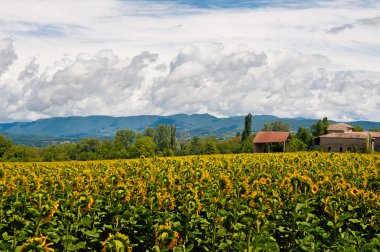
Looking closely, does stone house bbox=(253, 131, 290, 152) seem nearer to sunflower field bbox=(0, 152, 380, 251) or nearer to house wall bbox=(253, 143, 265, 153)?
house wall bbox=(253, 143, 265, 153)

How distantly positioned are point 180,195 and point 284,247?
365cm

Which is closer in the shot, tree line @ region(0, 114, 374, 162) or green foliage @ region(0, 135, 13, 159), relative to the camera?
tree line @ region(0, 114, 374, 162)

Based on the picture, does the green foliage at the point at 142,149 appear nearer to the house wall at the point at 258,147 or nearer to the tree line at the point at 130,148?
the tree line at the point at 130,148

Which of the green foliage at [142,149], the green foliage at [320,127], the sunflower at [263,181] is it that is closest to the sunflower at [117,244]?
the sunflower at [263,181]

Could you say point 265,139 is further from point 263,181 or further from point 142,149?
point 263,181

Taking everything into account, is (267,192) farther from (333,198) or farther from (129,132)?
(129,132)

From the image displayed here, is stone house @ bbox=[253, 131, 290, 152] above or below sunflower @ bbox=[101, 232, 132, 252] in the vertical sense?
below

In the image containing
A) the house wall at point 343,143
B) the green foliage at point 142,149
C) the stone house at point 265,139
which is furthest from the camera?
the stone house at point 265,139

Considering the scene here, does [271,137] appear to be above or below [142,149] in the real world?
above

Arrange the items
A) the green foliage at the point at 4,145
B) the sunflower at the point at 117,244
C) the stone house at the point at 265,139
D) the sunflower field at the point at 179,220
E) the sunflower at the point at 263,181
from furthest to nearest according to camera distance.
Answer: the green foliage at the point at 4,145, the stone house at the point at 265,139, the sunflower at the point at 263,181, the sunflower field at the point at 179,220, the sunflower at the point at 117,244

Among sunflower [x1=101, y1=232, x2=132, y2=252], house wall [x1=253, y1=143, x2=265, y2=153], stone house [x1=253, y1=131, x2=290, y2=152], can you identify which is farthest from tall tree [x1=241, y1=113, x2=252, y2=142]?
sunflower [x1=101, y1=232, x2=132, y2=252]

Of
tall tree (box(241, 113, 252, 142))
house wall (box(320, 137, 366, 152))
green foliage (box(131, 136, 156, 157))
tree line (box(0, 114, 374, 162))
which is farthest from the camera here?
tall tree (box(241, 113, 252, 142))

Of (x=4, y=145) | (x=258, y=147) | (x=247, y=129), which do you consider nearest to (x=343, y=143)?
(x=258, y=147)

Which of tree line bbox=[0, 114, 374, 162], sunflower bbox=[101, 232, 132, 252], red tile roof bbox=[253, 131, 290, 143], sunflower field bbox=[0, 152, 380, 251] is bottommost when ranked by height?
tree line bbox=[0, 114, 374, 162]
